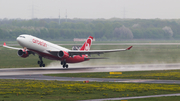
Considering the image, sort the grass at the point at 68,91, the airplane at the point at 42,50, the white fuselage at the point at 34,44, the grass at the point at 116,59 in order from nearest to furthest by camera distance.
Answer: the grass at the point at 68,91 < the white fuselage at the point at 34,44 < the airplane at the point at 42,50 < the grass at the point at 116,59

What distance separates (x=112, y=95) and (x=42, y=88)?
841 cm

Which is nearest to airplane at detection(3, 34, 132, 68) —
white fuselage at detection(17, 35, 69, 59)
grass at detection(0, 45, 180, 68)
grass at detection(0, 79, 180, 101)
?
white fuselage at detection(17, 35, 69, 59)

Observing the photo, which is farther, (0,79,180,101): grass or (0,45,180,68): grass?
(0,45,180,68): grass

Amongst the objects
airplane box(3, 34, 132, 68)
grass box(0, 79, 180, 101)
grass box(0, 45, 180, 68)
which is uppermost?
airplane box(3, 34, 132, 68)

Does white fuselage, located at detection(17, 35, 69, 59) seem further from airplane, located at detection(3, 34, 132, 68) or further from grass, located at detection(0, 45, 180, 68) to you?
grass, located at detection(0, 45, 180, 68)

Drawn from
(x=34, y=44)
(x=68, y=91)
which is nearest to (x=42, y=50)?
(x=34, y=44)

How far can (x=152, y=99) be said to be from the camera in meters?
25.6

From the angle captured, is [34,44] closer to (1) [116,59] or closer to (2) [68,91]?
(2) [68,91]

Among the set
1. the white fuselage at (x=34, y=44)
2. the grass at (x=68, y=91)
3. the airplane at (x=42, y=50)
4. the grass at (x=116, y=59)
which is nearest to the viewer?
the grass at (x=68, y=91)

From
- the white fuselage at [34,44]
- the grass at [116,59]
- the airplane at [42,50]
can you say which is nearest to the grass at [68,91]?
the white fuselage at [34,44]

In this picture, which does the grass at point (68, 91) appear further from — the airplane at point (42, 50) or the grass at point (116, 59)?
the grass at point (116, 59)

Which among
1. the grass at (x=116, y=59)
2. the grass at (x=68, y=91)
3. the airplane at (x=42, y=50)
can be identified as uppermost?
the airplane at (x=42, y=50)

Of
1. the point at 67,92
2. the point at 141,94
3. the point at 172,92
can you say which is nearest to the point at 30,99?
the point at 67,92

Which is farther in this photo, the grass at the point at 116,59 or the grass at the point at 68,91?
the grass at the point at 116,59
